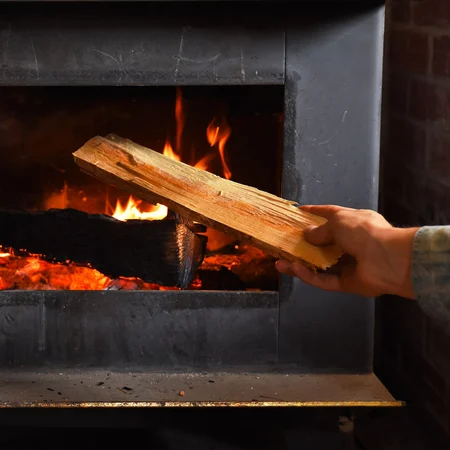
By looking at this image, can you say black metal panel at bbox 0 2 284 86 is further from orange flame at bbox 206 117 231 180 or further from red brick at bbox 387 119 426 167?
red brick at bbox 387 119 426 167

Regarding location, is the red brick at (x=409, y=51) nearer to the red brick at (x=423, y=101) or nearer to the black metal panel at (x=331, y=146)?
the red brick at (x=423, y=101)

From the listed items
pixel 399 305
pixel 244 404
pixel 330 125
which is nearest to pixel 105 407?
pixel 244 404

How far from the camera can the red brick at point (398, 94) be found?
2230 millimetres

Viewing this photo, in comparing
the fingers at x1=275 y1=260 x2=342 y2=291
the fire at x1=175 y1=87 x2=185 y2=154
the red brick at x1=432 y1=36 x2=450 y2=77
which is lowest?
the fingers at x1=275 y1=260 x2=342 y2=291

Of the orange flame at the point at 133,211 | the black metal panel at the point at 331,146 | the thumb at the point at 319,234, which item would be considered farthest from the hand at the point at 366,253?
the orange flame at the point at 133,211

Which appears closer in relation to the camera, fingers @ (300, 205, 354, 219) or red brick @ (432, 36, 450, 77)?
fingers @ (300, 205, 354, 219)

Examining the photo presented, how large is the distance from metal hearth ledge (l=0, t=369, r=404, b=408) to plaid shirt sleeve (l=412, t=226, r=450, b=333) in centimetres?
63

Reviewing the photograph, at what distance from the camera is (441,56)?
6.48 ft

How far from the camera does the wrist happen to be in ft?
4.00

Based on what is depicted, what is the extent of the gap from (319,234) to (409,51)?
861mm

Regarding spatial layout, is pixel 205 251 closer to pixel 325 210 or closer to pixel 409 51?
pixel 325 210

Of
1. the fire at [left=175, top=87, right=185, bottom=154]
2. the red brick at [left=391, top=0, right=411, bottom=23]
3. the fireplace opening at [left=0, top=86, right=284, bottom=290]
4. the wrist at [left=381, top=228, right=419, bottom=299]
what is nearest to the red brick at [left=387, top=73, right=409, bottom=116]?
the red brick at [left=391, top=0, right=411, bottom=23]
